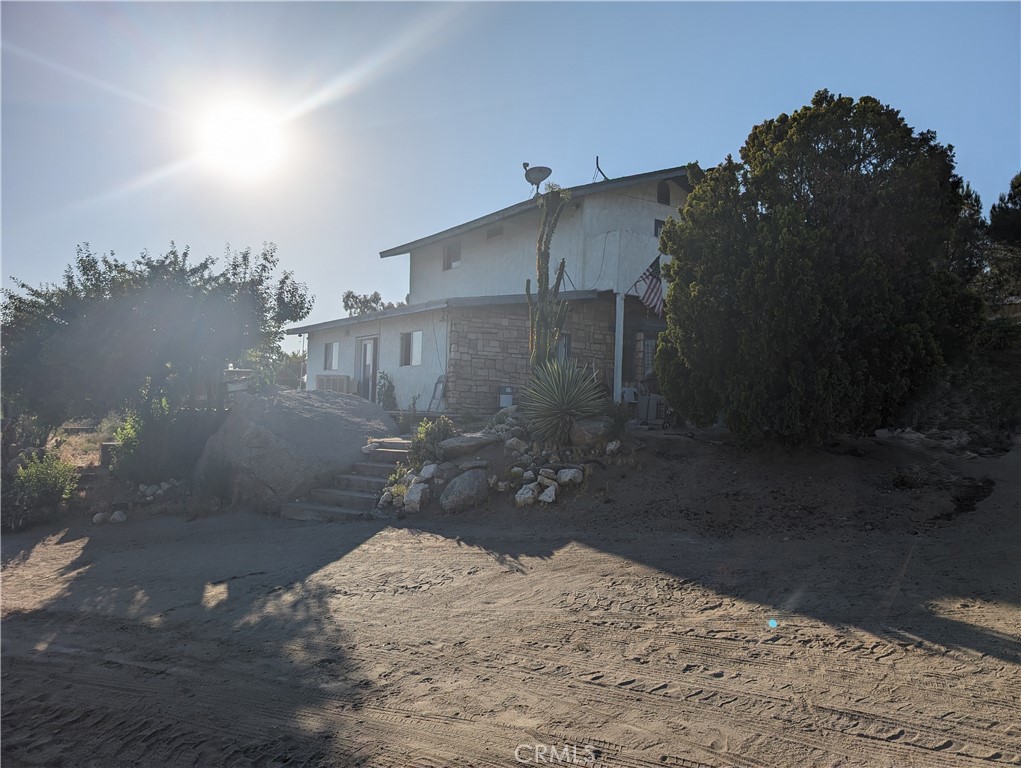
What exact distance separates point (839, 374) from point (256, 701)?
274 inches

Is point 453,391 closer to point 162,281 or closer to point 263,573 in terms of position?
point 162,281

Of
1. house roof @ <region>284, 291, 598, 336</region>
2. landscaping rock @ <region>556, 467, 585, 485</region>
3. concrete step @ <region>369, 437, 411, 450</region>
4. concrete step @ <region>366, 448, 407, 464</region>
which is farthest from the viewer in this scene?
house roof @ <region>284, 291, 598, 336</region>

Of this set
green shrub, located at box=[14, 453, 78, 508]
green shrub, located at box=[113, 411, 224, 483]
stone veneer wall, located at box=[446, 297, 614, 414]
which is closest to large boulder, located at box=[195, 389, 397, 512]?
green shrub, located at box=[113, 411, 224, 483]

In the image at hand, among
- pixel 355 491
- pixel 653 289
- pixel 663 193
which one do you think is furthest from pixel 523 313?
pixel 355 491

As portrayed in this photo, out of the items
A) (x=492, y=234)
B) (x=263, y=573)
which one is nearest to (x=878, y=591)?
(x=263, y=573)

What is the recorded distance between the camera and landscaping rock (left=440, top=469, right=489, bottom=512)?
898 cm

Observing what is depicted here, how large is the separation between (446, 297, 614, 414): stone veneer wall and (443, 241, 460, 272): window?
580cm

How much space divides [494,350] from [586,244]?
374 centimetres

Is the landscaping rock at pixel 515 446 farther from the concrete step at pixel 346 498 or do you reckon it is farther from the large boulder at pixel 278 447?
the large boulder at pixel 278 447

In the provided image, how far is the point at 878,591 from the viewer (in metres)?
5.13

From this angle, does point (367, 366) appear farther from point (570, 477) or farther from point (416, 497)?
point (570, 477)

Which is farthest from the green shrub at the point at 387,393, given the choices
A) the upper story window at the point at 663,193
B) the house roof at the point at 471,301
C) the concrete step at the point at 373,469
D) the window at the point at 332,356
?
the upper story window at the point at 663,193

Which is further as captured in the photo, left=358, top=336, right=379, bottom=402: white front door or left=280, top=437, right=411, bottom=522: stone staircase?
left=358, top=336, right=379, bottom=402: white front door

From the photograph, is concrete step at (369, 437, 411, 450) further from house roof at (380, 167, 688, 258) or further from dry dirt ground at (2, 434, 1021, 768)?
house roof at (380, 167, 688, 258)
